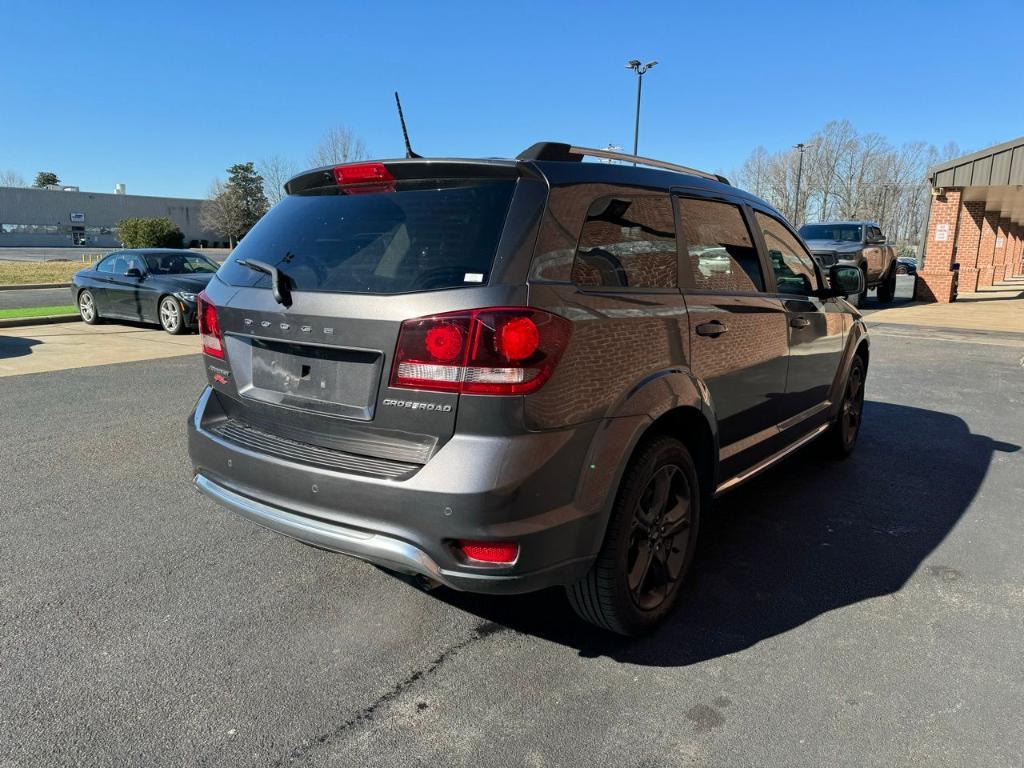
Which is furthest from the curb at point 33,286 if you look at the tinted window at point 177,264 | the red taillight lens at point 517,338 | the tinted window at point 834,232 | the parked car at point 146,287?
the red taillight lens at point 517,338

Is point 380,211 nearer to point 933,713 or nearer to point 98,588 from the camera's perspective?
point 98,588

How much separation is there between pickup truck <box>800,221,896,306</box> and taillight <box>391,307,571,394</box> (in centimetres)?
1678

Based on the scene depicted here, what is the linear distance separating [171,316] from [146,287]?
33.2 inches

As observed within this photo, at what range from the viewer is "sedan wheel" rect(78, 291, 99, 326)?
12852mm

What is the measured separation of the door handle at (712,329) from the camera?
10.0 feet

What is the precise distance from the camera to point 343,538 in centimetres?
243

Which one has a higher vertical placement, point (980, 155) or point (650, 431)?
point (980, 155)

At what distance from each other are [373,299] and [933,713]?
2314 mm

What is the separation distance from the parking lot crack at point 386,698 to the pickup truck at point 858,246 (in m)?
16.6

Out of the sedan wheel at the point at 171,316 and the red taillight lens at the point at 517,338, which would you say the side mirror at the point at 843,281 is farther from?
the sedan wheel at the point at 171,316

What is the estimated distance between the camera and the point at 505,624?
9.71 feet

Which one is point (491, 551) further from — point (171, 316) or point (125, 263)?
point (125, 263)

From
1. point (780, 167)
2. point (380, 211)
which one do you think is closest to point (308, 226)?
point (380, 211)

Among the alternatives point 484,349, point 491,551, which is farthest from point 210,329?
point 491,551
